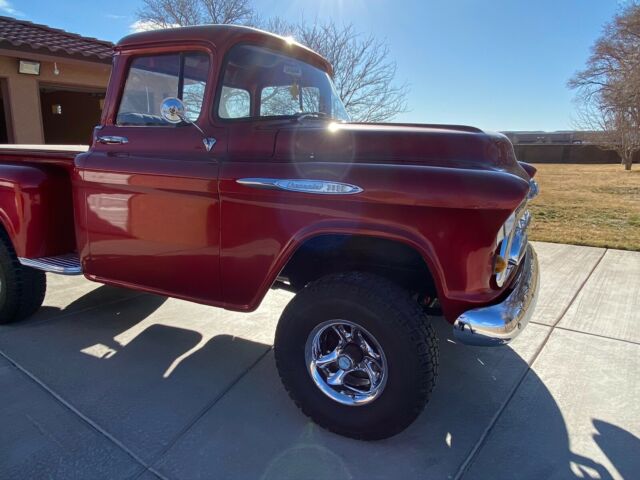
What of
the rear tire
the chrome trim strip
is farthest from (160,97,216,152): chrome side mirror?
the rear tire

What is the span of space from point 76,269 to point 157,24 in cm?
1809

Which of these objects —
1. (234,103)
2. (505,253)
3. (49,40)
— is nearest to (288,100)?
(234,103)

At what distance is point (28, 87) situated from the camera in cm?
824

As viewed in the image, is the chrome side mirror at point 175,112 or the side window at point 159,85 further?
the side window at point 159,85

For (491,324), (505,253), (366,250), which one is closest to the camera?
(491,324)

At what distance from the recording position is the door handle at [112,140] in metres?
2.88

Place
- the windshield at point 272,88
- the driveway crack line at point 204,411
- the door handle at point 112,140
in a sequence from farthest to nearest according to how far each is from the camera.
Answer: the door handle at point 112,140 → the windshield at point 272,88 → the driveway crack line at point 204,411

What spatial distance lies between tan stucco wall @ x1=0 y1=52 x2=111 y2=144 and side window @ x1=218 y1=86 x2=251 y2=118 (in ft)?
22.9

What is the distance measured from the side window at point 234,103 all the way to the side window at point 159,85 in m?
0.12

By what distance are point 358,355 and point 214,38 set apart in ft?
6.23

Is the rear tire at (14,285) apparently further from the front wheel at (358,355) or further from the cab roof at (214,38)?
the front wheel at (358,355)

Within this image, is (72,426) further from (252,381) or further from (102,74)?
(102,74)

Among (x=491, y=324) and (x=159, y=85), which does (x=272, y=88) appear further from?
(x=491, y=324)

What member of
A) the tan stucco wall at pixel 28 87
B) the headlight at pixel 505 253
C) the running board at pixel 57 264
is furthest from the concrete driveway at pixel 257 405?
the tan stucco wall at pixel 28 87
